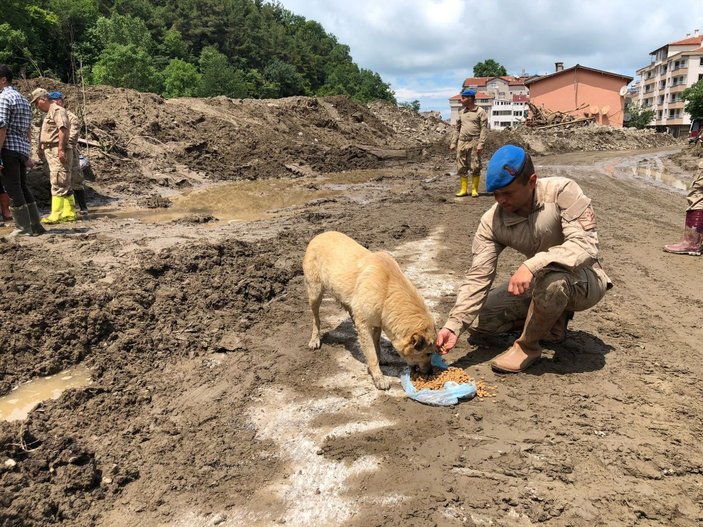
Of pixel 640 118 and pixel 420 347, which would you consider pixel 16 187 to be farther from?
pixel 640 118

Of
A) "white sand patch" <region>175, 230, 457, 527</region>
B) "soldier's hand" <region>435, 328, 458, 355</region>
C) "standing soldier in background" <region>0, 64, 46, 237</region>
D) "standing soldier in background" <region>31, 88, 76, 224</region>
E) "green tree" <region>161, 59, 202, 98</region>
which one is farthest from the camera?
"green tree" <region>161, 59, 202, 98</region>

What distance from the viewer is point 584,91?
55625mm

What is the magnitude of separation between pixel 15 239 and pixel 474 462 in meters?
8.57

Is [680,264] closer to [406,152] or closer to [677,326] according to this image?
[677,326]

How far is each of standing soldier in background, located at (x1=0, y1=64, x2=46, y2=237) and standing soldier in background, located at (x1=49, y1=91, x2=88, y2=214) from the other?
4.24ft

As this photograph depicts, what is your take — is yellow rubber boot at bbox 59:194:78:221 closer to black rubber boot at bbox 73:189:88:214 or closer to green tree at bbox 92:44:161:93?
black rubber boot at bbox 73:189:88:214

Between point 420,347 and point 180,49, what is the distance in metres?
80.9

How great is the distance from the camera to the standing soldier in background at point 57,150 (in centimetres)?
937

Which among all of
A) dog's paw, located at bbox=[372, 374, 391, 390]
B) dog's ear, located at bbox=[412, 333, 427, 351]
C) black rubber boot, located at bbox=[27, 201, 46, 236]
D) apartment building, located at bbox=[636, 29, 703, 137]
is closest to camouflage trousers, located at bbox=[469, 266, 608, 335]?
dog's ear, located at bbox=[412, 333, 427, 351]

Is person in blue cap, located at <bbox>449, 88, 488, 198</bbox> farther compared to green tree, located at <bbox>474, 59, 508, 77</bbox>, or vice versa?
green tree, located at <bbox>474, 59, 508, 77</bbox>

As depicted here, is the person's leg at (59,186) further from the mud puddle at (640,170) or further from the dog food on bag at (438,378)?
the mud puddle at (640,170)

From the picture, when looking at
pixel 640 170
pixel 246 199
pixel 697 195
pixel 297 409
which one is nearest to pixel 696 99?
pixel 640 170

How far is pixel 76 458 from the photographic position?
3.25 m

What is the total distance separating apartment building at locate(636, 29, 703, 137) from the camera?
8388 centimetres
